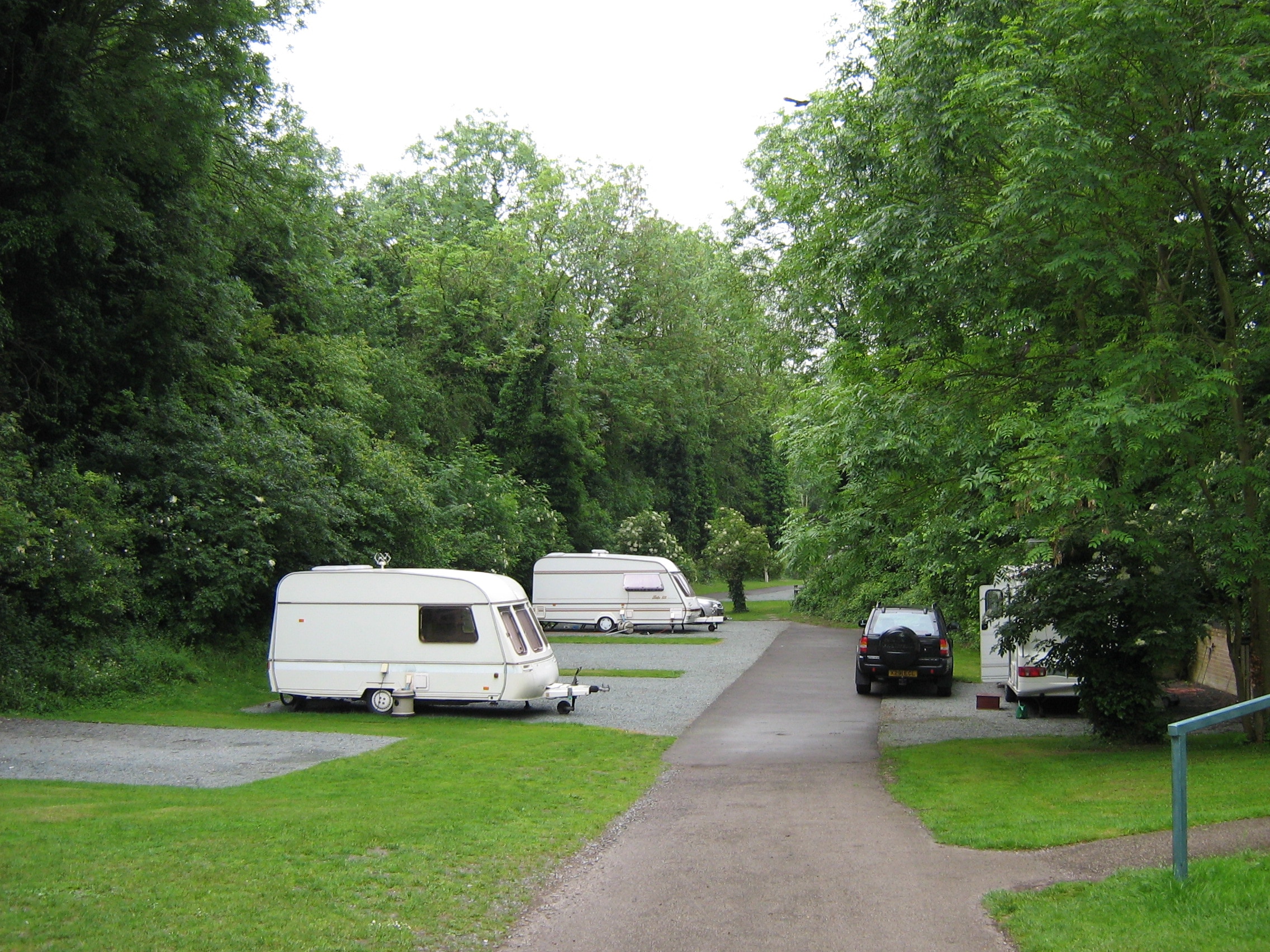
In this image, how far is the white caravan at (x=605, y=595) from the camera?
3850cm

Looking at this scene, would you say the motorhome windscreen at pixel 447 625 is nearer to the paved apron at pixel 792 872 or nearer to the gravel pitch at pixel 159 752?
the gravel pitch at pixel 159 752

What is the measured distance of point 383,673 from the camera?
1734cm

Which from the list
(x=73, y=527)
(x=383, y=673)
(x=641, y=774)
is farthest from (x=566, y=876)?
(x=73, y=527)

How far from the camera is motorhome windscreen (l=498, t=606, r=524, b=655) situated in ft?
57.0

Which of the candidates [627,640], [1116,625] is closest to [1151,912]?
[1116,625]

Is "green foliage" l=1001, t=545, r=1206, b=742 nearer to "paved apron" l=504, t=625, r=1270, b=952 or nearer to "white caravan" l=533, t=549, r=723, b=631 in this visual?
"paved apron" l=504, t=625, r=1270, b=952

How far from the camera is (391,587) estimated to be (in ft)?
57.3

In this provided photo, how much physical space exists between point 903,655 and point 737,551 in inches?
1068

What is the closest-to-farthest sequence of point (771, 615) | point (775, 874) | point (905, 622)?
point (775, 874)
point (905, 622)
point (771, 615)

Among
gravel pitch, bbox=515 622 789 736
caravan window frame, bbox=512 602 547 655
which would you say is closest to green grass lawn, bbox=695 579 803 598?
gravel pitch, bbox=515 622 789 736

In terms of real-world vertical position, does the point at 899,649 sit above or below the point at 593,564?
below

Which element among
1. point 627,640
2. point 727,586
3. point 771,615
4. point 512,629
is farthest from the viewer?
point 727,586

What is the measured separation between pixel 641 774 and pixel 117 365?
49.7ft

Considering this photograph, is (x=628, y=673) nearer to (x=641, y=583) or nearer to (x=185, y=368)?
(x=185, y=368)
